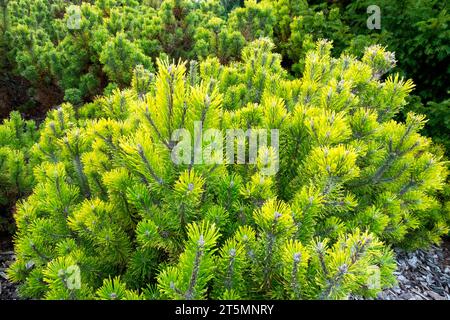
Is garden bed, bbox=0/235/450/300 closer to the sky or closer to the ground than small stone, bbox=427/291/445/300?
closer to the sky

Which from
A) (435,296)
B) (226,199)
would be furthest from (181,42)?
(435,296)

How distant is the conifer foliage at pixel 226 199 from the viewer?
1.43 meters

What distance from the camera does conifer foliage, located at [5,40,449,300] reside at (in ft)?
4.69

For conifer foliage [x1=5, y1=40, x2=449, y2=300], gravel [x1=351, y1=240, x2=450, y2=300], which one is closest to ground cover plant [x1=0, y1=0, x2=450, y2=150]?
gravel [x1=351, y1=240, x2=450, y2=300]

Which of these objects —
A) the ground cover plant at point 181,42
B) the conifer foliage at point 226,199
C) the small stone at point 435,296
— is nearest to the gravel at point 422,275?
the small stone at point 435,296

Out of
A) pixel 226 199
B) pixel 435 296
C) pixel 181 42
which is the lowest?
pixel 435 296

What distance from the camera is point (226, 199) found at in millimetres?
1735

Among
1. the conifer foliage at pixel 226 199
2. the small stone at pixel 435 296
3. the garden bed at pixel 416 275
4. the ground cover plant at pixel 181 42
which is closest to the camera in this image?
the conifer foliage at pixel 226 199

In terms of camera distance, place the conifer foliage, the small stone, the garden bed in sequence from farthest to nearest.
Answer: the small stone
the garden bed
the conifer foliage

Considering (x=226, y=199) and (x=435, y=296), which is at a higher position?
(x=226, y=199)

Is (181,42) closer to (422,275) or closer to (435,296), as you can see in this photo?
(422,275)

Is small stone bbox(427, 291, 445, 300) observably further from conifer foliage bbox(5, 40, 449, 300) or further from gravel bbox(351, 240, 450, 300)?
conifer foliage bbox(5, 40, 449, 300)

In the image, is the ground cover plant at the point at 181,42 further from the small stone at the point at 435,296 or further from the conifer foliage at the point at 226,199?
the conifer foliage at the point at 226,199
